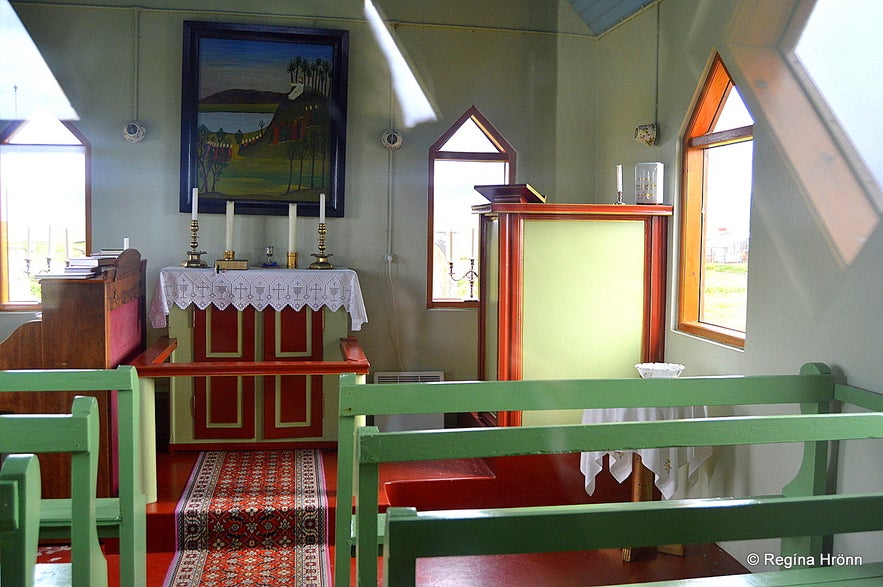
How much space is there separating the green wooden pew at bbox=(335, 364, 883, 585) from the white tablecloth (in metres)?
0.59

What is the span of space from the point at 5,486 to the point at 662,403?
2.26m

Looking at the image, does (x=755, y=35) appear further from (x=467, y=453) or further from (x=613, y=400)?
(x=467, y=453)

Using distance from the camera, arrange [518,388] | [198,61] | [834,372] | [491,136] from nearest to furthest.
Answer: [518,388]
[834,372]
[198,61]
[491,136]

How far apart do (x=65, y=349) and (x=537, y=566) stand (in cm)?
244

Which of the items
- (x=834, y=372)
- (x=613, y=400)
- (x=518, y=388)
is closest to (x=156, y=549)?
(x=518, y=388)

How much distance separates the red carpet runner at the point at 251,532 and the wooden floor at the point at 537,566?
0.08 meters

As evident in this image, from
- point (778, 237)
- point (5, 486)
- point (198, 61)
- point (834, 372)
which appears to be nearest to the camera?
point (5, 486)

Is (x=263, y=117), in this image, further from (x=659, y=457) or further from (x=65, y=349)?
(x=659, y=457)

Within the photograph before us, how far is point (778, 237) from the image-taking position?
3.79m

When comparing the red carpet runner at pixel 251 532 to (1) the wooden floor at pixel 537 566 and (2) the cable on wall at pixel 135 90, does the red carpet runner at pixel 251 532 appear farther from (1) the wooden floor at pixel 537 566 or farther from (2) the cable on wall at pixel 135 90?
(2) the cable on wall at pixel 135 90

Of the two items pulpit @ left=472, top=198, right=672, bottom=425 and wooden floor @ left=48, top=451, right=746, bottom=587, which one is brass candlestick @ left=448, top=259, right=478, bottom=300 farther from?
wooden floor @ left=48, top=451, right=746, bottom=587

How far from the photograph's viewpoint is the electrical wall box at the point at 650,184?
485 centimetres

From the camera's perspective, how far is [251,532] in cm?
410

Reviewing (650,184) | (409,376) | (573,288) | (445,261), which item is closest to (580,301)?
(573,288)
